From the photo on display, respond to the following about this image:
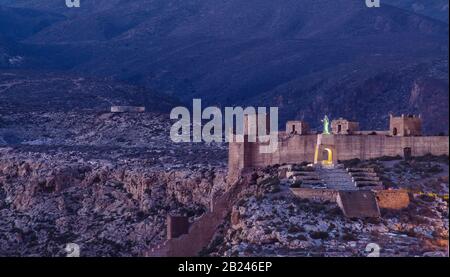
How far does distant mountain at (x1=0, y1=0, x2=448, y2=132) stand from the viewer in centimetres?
13388

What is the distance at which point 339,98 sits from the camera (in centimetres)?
13538

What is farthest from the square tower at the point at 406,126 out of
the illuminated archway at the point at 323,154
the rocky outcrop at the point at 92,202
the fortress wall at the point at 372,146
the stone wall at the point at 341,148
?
the rocky outcrop at the point at 92,202

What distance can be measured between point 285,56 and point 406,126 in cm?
9027

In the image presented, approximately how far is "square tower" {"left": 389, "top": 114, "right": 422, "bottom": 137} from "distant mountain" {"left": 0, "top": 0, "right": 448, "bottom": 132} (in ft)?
118

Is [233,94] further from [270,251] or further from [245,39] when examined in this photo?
[270,251]

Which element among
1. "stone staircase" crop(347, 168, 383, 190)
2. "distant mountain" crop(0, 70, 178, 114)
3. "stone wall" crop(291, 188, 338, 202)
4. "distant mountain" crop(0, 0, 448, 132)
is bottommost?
"stone wall" crop(291, 188, 338, 202)

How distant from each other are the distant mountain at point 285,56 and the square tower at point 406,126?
36103 millimetres

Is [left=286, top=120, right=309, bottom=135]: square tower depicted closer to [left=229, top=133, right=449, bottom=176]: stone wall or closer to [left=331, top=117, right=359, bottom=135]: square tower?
[left=331, top=117, right=359, bottom=135]: square tower

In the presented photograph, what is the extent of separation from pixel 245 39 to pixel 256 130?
102400mm

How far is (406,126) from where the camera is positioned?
7662cm

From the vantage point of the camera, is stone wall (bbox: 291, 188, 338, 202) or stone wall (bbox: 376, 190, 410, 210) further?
stone wall (bbox: 291, 188, 338, 202)

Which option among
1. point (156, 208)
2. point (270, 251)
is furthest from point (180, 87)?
point (270, 251)

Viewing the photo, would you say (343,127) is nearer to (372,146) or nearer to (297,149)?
(297,149)

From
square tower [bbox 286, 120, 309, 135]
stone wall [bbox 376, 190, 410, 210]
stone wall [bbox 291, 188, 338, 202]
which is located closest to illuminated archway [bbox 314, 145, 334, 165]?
square tower [bbox 286, 120, 309, 135]
